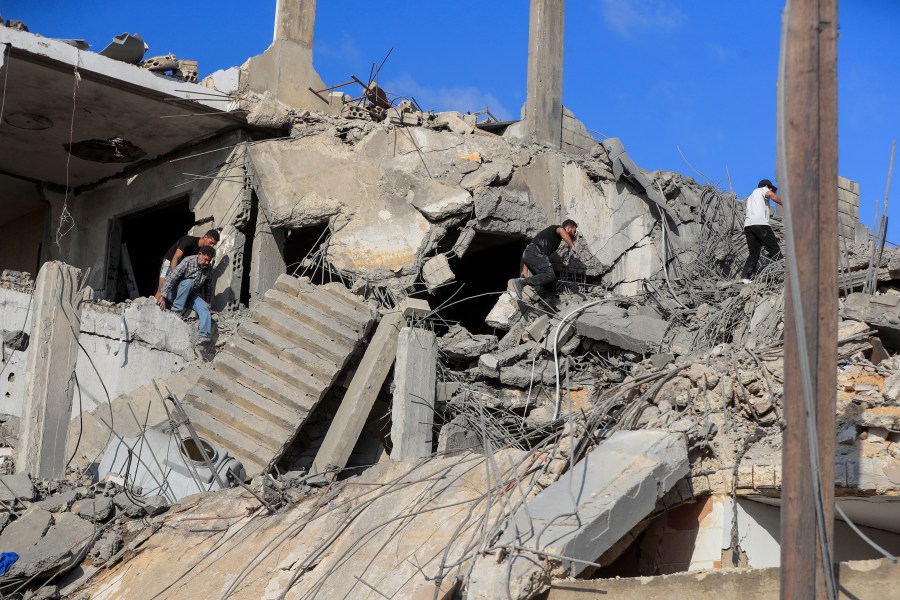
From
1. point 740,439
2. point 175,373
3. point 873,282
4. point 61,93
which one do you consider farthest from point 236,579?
point 61,93

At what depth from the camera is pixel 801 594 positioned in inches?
155

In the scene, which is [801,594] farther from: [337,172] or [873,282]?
[337,172]

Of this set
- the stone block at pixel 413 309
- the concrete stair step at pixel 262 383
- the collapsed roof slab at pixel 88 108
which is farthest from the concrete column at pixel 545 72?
the concrete stair step at pixel 262 383

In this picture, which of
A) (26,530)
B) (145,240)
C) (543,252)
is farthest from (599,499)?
(145,240)

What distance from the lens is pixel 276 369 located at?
→ 11.1m

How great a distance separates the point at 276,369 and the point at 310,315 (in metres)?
0.77

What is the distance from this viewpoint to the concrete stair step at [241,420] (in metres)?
10.5

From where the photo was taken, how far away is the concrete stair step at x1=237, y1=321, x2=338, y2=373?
11.2 metres

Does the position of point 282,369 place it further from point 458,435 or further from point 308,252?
point 308,252

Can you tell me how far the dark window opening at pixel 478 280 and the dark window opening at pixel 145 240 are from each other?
410 cm

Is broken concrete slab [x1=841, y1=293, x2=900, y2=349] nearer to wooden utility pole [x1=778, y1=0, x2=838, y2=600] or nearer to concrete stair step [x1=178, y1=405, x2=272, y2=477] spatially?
wooden utility pole [x1=778, y1=0, x2=838, y2=600]

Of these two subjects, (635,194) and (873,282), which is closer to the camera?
(873,282)

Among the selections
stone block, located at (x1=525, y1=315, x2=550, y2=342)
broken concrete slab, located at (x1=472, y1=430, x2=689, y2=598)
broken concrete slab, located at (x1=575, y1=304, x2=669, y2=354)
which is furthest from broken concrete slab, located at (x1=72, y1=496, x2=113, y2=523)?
broken concrete slab, located at (x1=575, y1=304, x2=669, y2=354)

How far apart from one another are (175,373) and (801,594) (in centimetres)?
857
